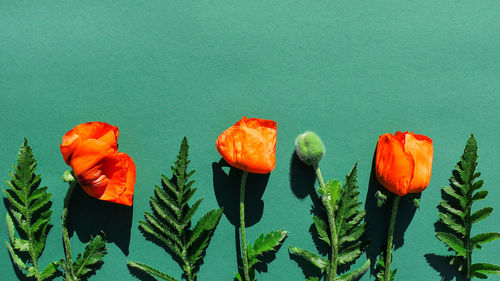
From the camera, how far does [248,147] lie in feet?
3.67

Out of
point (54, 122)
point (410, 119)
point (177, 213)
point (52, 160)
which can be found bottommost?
point (177, 213)

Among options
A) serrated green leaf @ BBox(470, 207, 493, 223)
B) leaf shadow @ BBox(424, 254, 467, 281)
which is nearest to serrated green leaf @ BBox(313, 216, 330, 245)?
leaf shadow @ BBox(424, 254, 467, 281)

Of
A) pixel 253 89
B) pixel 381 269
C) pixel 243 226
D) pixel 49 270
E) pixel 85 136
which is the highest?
pixel 253 89

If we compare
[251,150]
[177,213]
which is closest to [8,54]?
[177,213]

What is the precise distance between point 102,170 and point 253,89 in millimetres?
533

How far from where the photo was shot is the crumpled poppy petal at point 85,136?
1109mm

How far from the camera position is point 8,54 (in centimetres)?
127

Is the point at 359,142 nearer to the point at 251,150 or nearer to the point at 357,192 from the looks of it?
the point at 357,192

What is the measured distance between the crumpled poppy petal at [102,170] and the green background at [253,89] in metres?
0.13

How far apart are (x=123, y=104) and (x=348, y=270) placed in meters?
0.91

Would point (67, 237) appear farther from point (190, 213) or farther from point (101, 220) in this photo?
point (190, 213)

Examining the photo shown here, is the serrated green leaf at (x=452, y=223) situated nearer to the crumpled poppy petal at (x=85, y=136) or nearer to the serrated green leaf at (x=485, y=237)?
the serrated green leaf at (x=485, y=237)

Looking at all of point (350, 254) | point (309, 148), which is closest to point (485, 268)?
point (350, 254)

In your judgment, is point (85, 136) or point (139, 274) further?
point (139, 274)
